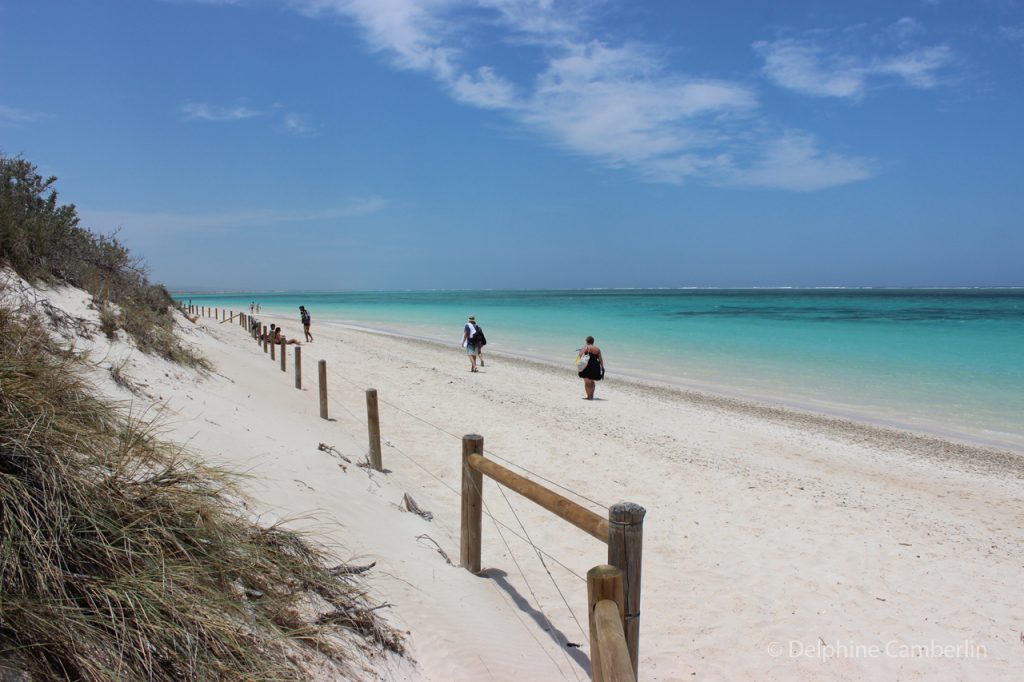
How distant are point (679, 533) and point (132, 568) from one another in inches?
210

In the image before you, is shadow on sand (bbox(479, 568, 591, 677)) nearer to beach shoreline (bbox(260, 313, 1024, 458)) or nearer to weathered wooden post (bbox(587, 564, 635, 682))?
weathered wooden post (bbox(587, 564, 635, 682))

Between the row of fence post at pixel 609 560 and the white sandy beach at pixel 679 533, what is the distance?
0.48 metres

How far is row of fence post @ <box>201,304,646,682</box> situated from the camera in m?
2.29

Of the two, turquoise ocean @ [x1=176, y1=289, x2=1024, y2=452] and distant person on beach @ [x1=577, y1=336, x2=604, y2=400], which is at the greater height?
distant person on beach @ [x1=577, y1=336, x2=604, y2=400]

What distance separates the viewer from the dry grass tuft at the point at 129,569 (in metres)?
2.11

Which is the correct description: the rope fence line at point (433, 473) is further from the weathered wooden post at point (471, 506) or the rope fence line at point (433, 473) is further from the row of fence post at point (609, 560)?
the row of fence post at point (609, 560)

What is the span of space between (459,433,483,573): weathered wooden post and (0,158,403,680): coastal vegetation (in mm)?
1342

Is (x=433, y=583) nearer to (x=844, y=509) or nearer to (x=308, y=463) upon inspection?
(x=308, y=463)

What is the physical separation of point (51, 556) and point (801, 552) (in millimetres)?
6082

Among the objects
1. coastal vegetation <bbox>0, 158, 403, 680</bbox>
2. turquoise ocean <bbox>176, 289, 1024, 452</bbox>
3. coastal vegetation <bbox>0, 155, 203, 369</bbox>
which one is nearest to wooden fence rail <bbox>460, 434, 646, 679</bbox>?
coastal vegetation <bbox>0, 158, 403, 680</bbox>

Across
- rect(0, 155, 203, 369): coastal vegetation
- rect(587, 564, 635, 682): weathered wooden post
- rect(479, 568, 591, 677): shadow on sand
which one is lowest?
rect(479, 568, 591, 677): shadow on sand

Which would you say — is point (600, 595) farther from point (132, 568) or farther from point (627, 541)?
point (132, 568)

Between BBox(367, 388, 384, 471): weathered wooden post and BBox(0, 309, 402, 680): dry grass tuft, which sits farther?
BBox(367, 388, 384, 471): weathered wooden post

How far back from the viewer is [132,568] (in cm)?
241
